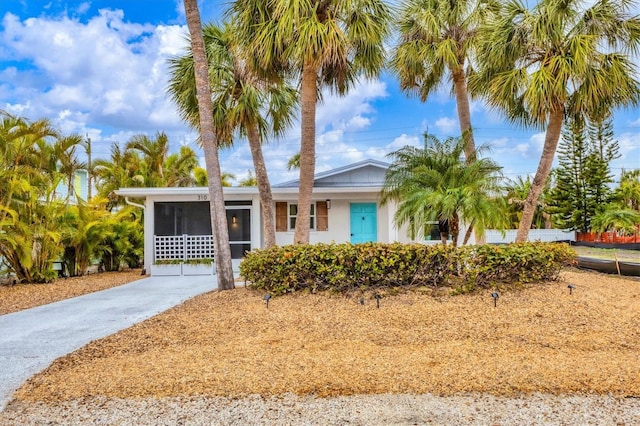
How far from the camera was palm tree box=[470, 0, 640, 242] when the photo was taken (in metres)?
9.45

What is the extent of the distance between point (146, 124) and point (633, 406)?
2184 centimetres

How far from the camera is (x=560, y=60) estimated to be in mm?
9430

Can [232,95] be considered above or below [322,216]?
above

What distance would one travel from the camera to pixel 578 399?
11.9ft

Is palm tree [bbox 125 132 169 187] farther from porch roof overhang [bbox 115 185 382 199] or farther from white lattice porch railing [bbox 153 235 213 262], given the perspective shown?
white lattice porch railing [bbox 153 235 213 262]

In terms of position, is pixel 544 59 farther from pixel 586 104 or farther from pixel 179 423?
pixel 179 423

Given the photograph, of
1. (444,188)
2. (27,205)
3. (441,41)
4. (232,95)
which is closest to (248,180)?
(27,205)

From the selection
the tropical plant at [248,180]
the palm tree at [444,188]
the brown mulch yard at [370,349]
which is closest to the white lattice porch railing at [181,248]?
the palm tree at [444,188]

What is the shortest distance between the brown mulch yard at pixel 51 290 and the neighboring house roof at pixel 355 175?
663 centimetres

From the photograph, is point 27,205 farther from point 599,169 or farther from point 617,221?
point 599,169

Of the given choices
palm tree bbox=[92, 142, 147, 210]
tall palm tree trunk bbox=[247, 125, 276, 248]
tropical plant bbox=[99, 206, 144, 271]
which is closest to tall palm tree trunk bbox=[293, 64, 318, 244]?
tall palm tree trunk bbox=[247, 125, 276, 248]

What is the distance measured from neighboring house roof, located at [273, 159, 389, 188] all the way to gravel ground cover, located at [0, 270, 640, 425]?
8852mm

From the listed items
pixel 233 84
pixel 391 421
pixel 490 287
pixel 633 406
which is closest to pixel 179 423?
pixel 391 421

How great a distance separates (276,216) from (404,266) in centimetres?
851
